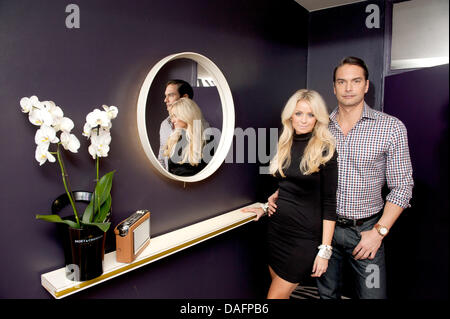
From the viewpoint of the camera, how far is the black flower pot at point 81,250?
1100 mm

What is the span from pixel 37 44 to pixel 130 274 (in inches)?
44.5

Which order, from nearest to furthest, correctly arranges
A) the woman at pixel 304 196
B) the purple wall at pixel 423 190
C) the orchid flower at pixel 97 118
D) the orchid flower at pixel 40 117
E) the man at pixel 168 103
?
the purple wall at pixel 423 190 < the orchid flower at pixel 40 117 < the orchid flower at pixel 97 118 < the man at pixel 168 103 < the woman at pixel 304 196

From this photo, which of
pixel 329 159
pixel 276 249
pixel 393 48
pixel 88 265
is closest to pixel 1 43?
pixel 88 265

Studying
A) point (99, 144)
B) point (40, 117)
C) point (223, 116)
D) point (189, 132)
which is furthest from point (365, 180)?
point (40, 117)

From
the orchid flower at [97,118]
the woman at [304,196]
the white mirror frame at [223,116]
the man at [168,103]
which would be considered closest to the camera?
the orchid flower at [97,118]

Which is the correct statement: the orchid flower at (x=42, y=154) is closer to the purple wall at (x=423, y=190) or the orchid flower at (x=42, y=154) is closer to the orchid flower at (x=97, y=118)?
the orchid flower at (x=97, y=118)

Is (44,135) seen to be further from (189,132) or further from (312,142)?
(312,142)

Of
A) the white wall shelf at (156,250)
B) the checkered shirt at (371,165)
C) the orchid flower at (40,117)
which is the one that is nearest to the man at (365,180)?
the checkered shirt at (371,165)

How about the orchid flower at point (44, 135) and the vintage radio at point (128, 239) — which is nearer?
the orchid flower at point (44, 135)

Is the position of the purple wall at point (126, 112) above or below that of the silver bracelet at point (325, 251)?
above

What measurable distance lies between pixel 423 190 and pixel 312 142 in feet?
1.97

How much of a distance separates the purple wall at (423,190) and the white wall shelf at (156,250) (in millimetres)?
1024

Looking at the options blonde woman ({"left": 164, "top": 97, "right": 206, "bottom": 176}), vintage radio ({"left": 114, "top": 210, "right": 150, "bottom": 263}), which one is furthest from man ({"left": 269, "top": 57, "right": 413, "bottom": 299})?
vintage radio ({"left": 114, "top": 210, "right": 150, "bottom": 263})
